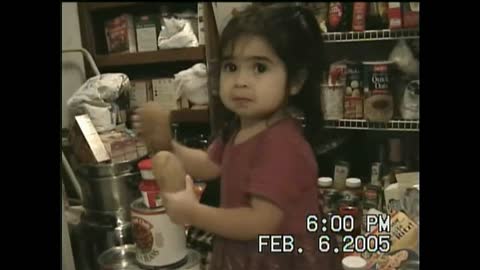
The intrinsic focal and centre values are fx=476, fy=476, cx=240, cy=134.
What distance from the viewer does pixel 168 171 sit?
759mm

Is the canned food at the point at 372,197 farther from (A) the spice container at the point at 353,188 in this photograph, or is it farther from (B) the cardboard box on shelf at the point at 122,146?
(B) the cardboard box on shelf at the point at 122,146

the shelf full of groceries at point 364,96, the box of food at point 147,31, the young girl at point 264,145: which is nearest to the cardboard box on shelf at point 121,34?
the box of food at point 147,31

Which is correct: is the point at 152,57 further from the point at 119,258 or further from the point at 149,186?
the point at 119,258

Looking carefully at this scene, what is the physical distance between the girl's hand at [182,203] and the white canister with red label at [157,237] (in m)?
0.01

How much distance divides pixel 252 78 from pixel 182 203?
229mm

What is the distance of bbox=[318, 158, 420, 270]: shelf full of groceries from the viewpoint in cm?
75

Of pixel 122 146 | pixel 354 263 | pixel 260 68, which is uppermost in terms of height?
pixel 260 68

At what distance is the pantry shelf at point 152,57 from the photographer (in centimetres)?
75

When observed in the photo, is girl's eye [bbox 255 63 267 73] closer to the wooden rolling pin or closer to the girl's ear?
the girl's ear

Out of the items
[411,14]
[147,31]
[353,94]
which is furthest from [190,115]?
[411,14]

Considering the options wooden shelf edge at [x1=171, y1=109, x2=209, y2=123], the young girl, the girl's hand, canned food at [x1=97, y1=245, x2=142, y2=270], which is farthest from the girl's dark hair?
canned food at [x1=97, y1=245, x2=142, y2=270]

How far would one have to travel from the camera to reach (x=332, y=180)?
2.47ft
